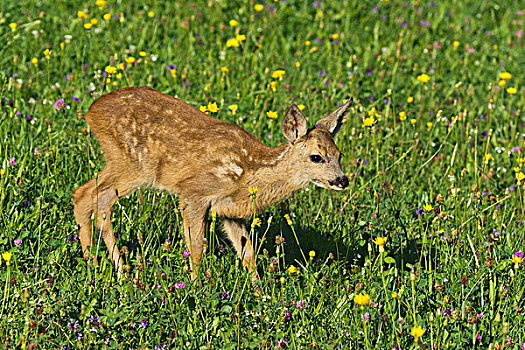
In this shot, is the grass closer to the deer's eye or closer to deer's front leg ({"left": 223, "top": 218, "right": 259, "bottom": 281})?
deer's front leg ({"left": 223, "top": 218, "right": 259, "bottom": 281})

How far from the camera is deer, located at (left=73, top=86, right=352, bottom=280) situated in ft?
19.2

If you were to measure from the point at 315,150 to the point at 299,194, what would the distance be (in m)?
1.09

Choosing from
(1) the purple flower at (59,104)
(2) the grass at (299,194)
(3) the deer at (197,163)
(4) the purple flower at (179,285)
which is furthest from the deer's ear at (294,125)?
(1) the purple flower at (59,104)

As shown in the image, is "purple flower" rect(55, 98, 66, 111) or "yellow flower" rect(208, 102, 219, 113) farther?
"purple flower" rect(55, 98, 66, 111)

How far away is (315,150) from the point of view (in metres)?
5.77

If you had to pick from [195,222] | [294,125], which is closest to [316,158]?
[294,125]

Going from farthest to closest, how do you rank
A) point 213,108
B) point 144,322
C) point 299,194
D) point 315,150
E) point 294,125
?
point 299,194, point 213,108, point 294,125, point 315,150, point 144,322

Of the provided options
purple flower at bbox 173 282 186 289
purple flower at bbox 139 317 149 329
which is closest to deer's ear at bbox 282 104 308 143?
purple flower at bbox 173 282 186 289

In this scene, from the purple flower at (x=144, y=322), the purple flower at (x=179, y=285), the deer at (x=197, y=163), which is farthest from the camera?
the deer at (x=197, y=163)

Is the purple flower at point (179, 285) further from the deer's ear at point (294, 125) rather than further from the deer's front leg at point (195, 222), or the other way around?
the deer's ear at point (294, 125)

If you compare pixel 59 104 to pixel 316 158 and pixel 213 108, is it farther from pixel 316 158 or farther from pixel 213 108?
pixel 316 158

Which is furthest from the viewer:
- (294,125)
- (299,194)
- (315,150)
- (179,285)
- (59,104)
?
(59,104)

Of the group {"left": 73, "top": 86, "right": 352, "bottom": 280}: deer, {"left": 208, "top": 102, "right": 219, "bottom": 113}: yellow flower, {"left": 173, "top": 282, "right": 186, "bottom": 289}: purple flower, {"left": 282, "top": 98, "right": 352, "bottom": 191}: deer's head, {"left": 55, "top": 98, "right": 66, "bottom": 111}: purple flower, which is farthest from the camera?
{"left": 55, "top": 98, "right": 66, "bottom": 111}: purple flower

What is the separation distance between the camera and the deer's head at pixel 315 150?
5.75 m
